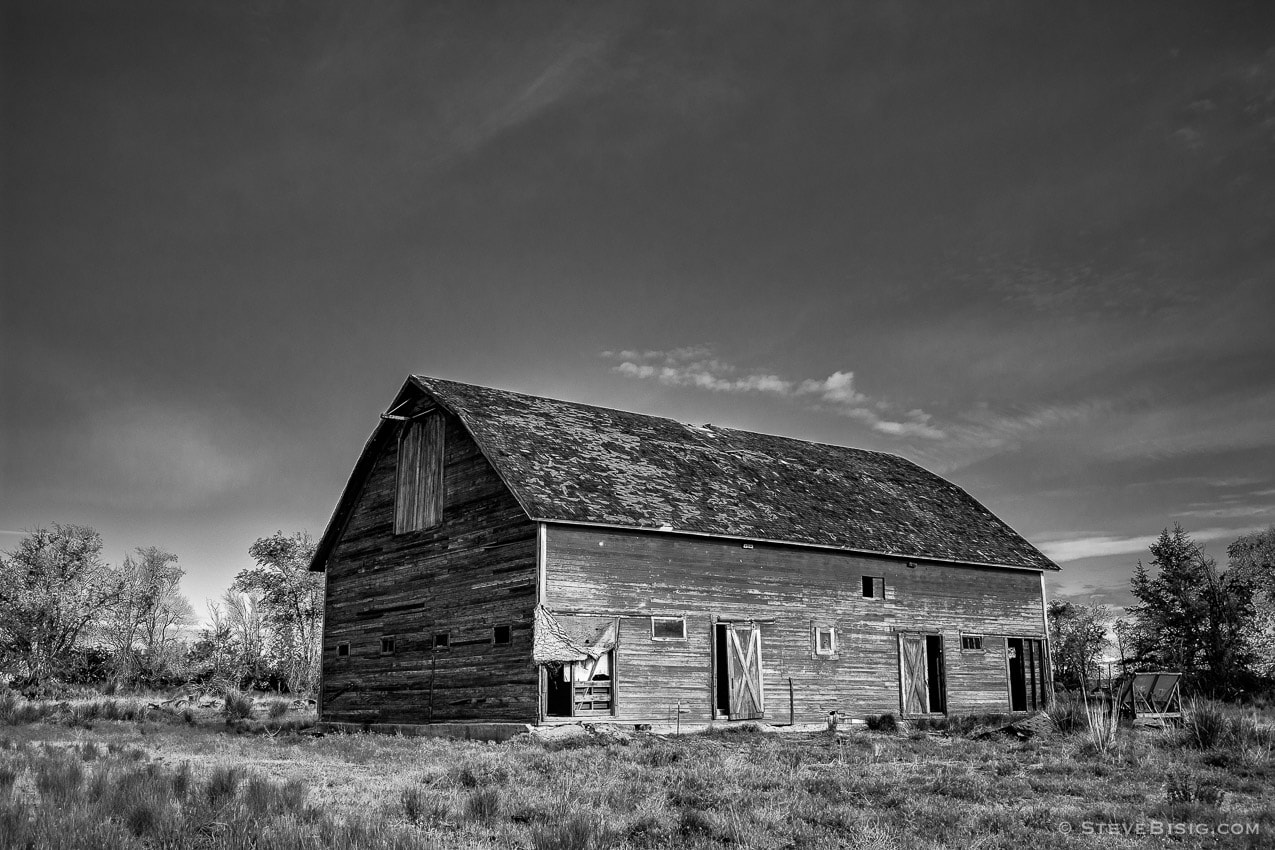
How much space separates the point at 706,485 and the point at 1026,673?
1177cm

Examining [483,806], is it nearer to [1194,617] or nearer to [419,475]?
[419,475]

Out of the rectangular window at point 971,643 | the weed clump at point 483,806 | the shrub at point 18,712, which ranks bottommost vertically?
the shrub at point 18,712

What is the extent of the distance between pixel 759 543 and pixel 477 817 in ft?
52.1

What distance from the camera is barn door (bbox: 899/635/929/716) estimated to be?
26.8 meters

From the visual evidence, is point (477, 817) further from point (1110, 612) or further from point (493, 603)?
point (1110, 612)

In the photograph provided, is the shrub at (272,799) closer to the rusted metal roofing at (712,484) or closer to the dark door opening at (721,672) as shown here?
the rusted metal roofing at (712,484)

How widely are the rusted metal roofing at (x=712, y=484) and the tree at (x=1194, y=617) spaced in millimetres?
10078

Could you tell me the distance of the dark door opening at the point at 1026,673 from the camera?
30172mm

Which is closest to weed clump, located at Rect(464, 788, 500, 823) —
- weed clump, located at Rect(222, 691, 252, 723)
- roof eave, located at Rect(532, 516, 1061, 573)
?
roof eave, located at Rect(532, 516, 1061, 573)

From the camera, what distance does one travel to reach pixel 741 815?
955cm

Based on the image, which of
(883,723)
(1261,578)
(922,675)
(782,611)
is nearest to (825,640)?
(782,611)

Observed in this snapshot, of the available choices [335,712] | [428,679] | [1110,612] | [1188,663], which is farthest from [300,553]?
[1110,612]

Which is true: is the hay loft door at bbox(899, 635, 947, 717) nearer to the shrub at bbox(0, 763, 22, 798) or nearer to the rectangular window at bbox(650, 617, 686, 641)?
the rectangular window at bbox(650, 617, 686, 641)

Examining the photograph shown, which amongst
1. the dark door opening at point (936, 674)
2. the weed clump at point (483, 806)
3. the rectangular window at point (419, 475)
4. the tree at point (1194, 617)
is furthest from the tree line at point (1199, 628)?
the weed clump at point (483, 806)
